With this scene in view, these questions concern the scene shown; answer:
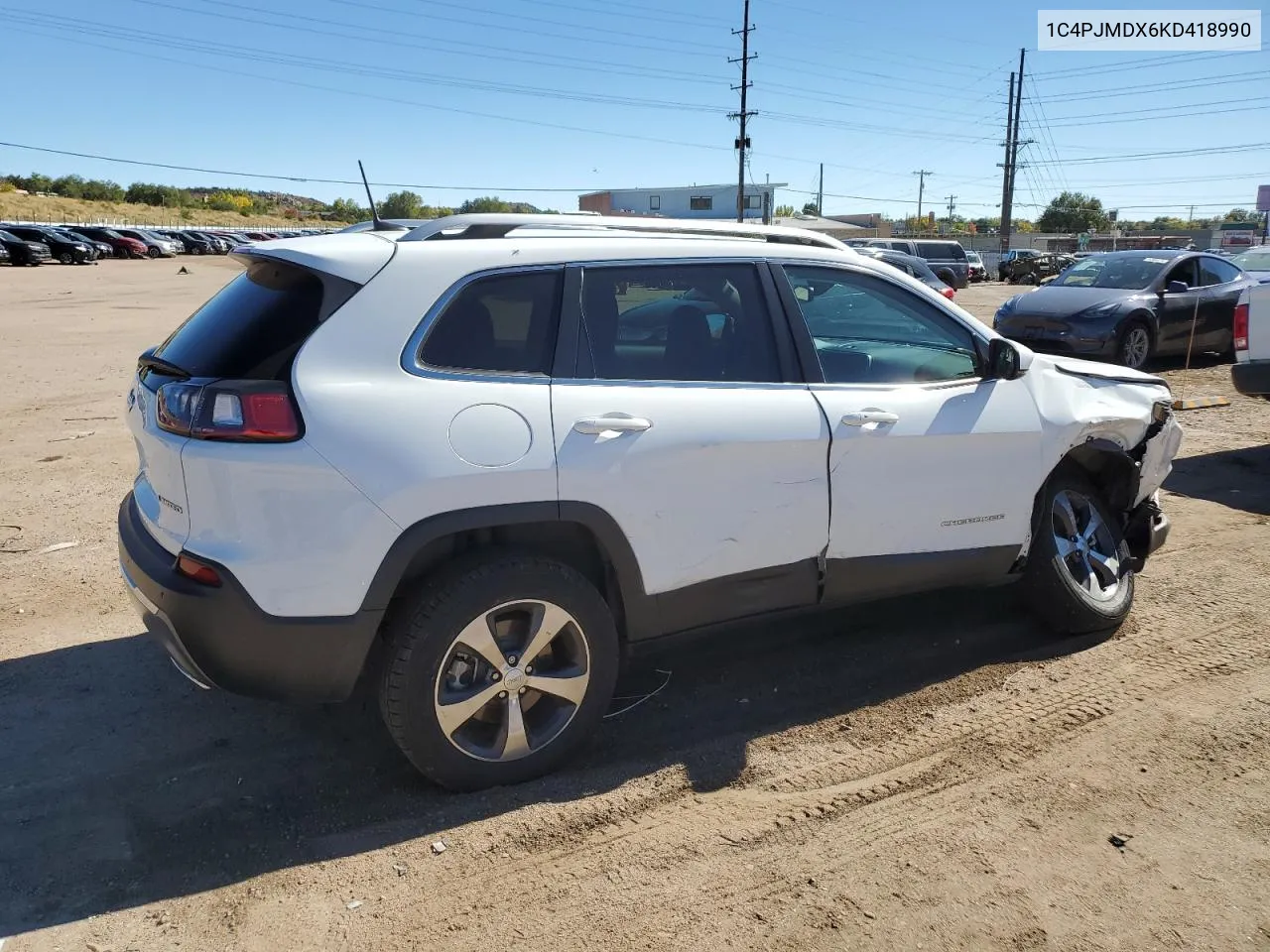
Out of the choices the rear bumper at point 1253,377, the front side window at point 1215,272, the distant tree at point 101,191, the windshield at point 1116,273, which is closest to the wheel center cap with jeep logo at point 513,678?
the rear bumper at point 1253,377

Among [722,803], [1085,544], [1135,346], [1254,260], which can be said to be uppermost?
[1254,260]

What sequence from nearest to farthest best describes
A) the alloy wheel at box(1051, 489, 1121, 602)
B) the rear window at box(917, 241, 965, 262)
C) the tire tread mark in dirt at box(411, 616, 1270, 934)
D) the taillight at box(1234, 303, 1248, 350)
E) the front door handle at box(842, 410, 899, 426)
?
the tire tread mark in dirt at box(411, 616, 1270, 934)
the front door handle at box(842, 410, 899, 426)
the alloy wheel at box(1051, 489, 1121, 602)
the taillight at box(1234, 303, 1248, 350)
the rear window at box(917, 241, 965, 262)

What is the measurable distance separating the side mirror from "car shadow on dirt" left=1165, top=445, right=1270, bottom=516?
3.63 meters

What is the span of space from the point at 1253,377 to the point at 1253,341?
287 mm

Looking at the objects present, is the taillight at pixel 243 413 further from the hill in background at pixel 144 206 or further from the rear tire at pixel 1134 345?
the hill in background at pixel 144 206

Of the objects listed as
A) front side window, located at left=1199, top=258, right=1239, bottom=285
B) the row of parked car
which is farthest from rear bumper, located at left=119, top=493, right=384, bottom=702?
the row of parked car

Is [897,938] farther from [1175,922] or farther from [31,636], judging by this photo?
[31,636]

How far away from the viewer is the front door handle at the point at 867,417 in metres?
3.61

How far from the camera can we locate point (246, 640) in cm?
283

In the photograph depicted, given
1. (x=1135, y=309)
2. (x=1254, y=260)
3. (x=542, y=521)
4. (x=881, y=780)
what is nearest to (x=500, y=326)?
(x=542, y=521)

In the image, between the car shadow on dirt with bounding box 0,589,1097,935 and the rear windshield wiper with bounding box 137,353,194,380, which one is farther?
the rear windshield wiper with bounding box 137,353,194,380

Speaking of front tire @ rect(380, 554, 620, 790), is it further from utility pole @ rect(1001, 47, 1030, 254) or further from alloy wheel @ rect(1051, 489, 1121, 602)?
utility pole @ rect(1001, 47, 1030, 254)

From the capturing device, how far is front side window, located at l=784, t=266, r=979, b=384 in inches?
150

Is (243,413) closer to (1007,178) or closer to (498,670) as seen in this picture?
(498,670)
